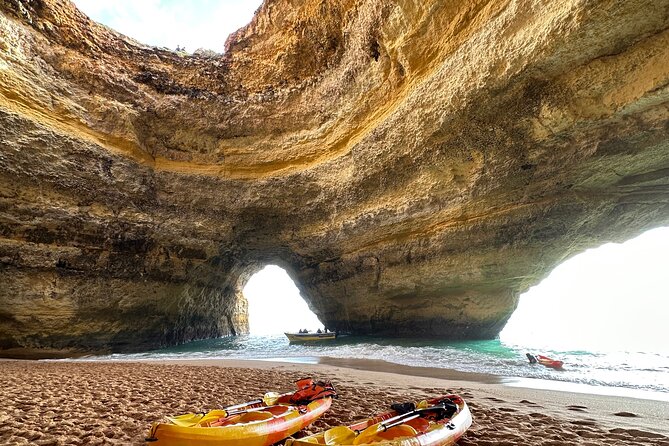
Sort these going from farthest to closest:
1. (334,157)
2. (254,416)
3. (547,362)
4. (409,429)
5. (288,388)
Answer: (334,157) < (547,362) < (288,388) < (254,416) < (409,429)

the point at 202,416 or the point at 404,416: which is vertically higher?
the point at 202,416

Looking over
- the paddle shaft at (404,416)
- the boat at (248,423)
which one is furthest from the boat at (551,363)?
the boat at (248,423)

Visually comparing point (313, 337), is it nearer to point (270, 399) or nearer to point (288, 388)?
point (288, 388)

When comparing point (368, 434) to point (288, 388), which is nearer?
point (368, 434)

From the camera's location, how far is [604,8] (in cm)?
644

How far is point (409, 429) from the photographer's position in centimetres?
289

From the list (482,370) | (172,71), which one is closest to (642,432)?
(482,370)

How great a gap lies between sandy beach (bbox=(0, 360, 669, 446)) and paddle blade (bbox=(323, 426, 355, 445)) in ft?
2.42

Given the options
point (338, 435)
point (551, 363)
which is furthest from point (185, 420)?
point (551, 363)

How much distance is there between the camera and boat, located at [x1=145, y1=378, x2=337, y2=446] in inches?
101

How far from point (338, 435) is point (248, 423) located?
31.9 inches

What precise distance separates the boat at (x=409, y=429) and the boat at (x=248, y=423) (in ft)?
1.87

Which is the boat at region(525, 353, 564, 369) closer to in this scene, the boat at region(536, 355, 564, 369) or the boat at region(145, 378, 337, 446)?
the boat at region(536, 355, 564, 369)

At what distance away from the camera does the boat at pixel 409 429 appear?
102 inches
